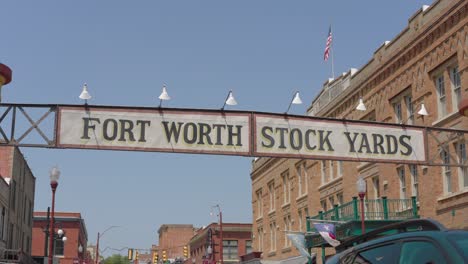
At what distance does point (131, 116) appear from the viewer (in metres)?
14.6

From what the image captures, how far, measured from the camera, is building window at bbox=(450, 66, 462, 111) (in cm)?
2714

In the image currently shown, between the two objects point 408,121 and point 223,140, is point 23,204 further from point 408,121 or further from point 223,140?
point 223,140

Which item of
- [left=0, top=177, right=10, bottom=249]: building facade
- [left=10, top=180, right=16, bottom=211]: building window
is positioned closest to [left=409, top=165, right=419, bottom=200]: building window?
[left=0, top=177, right=10, bottom=249]: building facade

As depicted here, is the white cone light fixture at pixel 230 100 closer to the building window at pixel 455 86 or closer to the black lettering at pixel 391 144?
the black lettering at pixel 391 144

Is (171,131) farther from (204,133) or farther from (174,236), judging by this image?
(174,236)

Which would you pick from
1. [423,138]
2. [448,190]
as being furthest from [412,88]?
[423,138]

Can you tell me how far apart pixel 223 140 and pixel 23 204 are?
4213 centimetres

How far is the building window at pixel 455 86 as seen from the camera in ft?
89.0

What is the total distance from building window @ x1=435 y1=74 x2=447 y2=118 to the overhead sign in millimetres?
12932

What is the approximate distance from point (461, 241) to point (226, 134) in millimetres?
10056

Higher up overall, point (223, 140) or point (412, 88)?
point (412, 88)

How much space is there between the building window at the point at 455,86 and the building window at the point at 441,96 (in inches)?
27.6

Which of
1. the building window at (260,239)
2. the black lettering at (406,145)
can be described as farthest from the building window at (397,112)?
the building window at (260,239)

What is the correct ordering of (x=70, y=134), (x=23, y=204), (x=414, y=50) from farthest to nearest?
(x=23, y=204) → (x=414, y=50) → (x=70, y=134)
